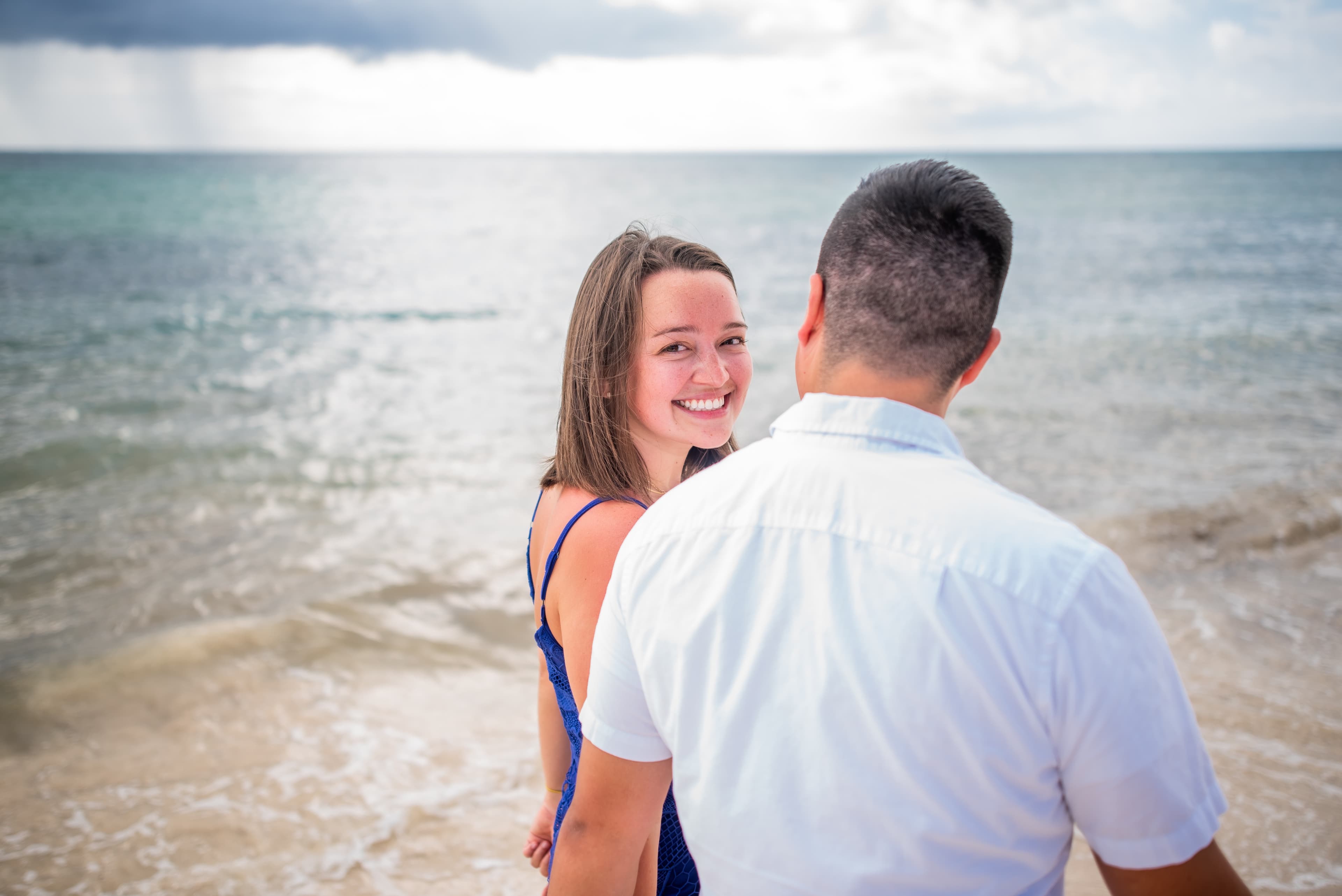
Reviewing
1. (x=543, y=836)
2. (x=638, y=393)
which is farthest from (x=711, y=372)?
(x=543, y=836)

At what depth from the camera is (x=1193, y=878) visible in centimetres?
117

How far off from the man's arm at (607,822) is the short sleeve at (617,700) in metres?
0.03

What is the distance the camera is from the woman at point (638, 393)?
2.28 m

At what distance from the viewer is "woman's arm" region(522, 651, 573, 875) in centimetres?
267

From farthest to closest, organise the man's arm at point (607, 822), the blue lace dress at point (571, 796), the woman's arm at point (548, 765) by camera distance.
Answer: the woman's arm at point (548, 765) → the blue lace dress at point (571, 796) → the man's arm at point (607, 822)

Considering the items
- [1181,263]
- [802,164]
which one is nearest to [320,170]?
[802,164]

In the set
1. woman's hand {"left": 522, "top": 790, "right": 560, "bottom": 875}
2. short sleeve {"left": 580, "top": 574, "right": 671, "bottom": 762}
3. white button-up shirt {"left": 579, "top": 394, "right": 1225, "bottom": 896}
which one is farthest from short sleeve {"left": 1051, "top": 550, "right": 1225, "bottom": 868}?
woman's hand {"left": 522, "top": 790, "right": 560, "bottom": 875}

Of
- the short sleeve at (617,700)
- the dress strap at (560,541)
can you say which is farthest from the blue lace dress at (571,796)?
the short sleeve at (617,700)

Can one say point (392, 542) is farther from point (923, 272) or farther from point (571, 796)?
point (923, 272)

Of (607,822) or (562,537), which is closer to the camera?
(607,822)

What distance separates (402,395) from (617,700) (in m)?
12.0

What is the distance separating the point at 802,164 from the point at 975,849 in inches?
5870

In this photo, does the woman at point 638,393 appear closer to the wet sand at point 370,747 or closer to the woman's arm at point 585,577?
the woman's arm at point 585,577

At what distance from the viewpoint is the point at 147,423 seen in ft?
35.1
